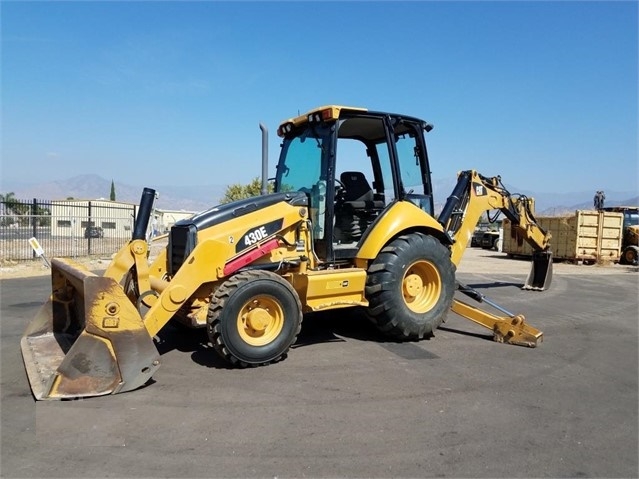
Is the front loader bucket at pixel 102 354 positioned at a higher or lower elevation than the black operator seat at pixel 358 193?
lower

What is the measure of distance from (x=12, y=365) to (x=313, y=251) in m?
3.51

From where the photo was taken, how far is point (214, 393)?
460cm

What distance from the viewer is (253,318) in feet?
17.0

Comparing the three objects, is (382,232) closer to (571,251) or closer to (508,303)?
(508,303)

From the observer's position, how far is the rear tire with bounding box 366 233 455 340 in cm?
627

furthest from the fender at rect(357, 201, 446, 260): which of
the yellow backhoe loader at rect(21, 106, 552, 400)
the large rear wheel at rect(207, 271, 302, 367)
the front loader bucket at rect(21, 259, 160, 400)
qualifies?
the front loader bucket at rect(21, 259, 160, 400)

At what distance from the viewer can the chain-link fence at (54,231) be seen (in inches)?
701

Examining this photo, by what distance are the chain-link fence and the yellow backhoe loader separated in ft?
43.9

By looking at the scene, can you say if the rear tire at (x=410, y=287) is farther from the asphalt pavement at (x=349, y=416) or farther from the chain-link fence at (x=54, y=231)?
the chain-link fence at (x=54, y=231)

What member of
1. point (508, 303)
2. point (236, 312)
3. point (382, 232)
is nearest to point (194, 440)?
point (236, 312)

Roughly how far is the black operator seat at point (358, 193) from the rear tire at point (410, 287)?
75 cm

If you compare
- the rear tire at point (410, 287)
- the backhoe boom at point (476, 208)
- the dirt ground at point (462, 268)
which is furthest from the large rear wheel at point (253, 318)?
the dirt ground at point (462, 268)

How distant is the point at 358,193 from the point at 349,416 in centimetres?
358

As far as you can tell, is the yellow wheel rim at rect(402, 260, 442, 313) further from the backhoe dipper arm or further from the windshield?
the windshield
